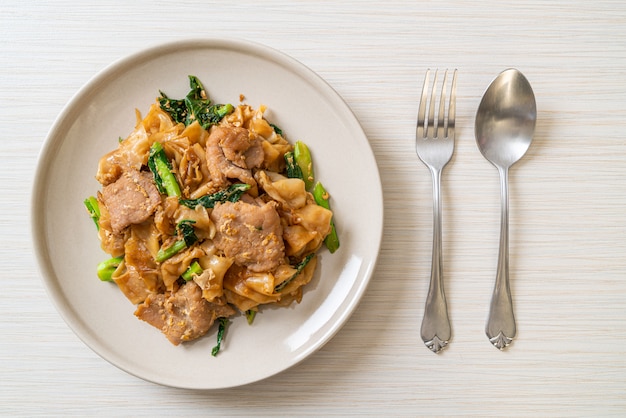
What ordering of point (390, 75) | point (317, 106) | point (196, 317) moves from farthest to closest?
1. point (390, 75)
2. point (317, 106)
3. point (196, 317)

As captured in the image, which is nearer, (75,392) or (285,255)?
(285,255)

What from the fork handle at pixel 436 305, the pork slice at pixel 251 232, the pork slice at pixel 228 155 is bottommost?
the fork handle at pixel 436 305

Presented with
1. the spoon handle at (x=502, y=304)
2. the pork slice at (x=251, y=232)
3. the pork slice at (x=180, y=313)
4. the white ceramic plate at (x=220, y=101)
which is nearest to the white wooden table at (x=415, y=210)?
the spoon handle at (x=502, y=304)

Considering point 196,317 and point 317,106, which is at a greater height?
point 317,106

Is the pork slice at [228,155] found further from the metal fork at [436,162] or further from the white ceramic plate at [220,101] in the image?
the metal fork at [436,162]

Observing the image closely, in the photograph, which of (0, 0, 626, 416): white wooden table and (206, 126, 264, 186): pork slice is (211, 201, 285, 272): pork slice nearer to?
(206, 126, 264, 186): pork slice

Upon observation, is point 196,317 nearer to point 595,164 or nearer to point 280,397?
point 280,397

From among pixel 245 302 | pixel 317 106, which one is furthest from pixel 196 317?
pixel 317 106

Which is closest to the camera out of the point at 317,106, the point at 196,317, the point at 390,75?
the point at 196,317
